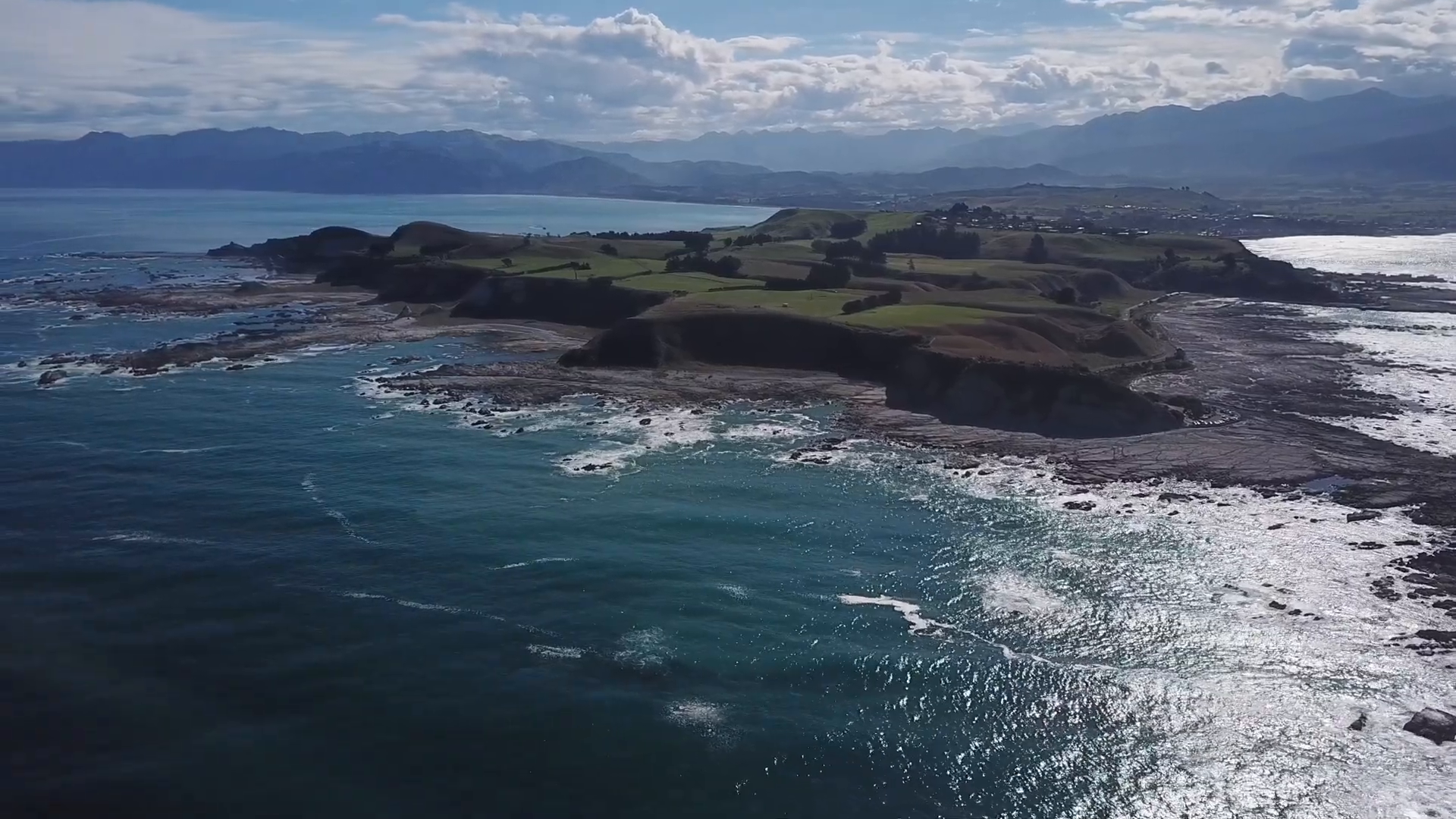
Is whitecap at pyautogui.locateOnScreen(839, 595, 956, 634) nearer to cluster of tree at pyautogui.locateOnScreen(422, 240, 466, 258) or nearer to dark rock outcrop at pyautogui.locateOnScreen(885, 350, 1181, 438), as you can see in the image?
dark rock outcrop at pyautogui.locateOnScreen(885, 350, 1181, 438)

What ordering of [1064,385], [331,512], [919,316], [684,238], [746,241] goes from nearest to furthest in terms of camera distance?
[331,512] → [1064,385] → [919,316] → [746,241] → [684,238]

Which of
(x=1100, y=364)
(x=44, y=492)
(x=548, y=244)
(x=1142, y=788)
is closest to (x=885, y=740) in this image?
(x=1142, y=788)

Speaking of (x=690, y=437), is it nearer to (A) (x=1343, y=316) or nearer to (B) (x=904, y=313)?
(B) (x=904, y=313)

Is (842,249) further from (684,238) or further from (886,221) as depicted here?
(886,221)

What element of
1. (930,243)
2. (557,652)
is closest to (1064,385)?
(557,652)

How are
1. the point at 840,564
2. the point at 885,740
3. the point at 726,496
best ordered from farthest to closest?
the point at 726,496 → the point at 840,564 → the point at 885,740

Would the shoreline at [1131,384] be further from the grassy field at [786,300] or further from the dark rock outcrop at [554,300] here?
the grassy field at [786,300]
